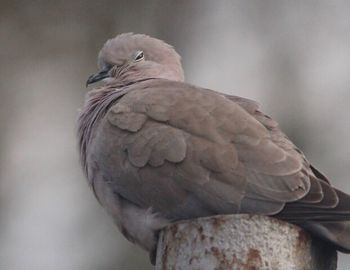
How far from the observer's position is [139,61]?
7461 mm

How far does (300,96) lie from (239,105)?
5.85 m

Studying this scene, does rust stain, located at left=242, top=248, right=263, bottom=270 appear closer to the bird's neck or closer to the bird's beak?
the bird's neck

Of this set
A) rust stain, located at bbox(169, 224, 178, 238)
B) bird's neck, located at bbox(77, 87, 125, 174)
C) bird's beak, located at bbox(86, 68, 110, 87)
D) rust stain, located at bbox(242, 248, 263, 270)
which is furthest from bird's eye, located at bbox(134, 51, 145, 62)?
rust stain, located at bbox(242, 248, 263, 270)

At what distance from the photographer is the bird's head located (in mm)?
7422

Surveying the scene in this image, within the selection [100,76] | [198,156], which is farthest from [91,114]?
[198,156]

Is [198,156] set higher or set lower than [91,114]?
higher

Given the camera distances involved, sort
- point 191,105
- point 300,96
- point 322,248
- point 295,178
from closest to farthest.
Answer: point 322,248 < point 295,178 < point 191,105 < point 300,96

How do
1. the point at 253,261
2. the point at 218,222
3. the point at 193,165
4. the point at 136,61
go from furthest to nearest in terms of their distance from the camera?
the point at 136,61
the point at 193,165
the point at 218,222
the point at 253,261

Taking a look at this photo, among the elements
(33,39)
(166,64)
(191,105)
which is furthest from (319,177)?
(33,39)

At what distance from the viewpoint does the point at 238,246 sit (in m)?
5.08

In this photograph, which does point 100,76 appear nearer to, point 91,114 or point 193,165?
point 91,114

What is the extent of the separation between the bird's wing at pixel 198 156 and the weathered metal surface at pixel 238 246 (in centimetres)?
48

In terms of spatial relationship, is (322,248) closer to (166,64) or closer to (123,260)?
(166,64)

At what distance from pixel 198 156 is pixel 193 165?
0.05 meters
